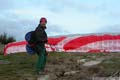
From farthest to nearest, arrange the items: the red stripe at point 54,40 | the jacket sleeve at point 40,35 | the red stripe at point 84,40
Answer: the red stripe at point 54,40 < the red stripe at point 84,40 < the jacket sleeve at point 40,35

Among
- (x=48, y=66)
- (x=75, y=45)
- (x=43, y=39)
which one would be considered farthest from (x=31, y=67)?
(x=75, y=45)

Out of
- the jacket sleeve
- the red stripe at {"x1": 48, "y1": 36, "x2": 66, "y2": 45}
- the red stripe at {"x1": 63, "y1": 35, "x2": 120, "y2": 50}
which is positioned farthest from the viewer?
the red stripe at {"x1": 48, "y1": 36, "x2": 66, "y2": 45}

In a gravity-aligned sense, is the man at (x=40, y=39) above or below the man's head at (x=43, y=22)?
below

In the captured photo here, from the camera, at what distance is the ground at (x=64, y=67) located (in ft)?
50.8

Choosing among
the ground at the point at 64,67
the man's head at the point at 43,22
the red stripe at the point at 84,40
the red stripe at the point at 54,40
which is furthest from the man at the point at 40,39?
the red stripe at the point at 54,40

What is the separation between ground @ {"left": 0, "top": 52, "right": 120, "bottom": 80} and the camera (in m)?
15.5

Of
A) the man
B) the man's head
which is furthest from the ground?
the man's head

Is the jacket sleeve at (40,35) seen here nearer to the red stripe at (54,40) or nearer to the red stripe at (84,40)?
the red stripe at (84,40)

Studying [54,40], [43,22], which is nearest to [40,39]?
[43,22]

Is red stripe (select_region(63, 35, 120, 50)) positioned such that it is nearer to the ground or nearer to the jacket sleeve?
the ground

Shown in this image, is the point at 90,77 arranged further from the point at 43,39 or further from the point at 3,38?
the point at 3,38

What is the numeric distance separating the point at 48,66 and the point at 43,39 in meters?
1.81

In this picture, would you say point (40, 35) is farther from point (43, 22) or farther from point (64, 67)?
point (64, 67)

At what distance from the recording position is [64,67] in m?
16.8
